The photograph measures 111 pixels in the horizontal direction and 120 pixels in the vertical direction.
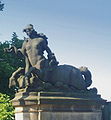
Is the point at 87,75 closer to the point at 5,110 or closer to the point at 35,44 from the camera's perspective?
the point at 35,44

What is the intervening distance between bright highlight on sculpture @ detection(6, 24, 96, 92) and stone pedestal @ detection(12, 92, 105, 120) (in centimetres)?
26

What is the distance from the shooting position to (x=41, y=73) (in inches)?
467

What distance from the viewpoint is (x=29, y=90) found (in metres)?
11.6

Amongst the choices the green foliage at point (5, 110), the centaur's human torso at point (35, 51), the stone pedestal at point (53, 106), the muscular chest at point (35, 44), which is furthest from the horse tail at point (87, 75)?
the green foliage at point (5, 110)

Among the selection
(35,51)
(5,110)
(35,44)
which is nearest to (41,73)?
(35,51)

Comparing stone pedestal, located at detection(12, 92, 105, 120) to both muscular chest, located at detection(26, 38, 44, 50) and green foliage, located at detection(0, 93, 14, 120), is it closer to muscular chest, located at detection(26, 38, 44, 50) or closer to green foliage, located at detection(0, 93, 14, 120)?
muscular chest, located at detection(26, 38, 44, 50)

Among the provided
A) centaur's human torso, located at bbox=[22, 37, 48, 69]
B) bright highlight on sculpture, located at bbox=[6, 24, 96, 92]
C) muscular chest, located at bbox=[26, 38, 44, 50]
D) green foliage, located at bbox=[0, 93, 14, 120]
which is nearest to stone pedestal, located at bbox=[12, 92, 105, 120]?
bright highlight on sculpture, located at bbox=[6, 24, 96, 92]

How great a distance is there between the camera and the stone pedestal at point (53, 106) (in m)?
11.4

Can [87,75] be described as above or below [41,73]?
above

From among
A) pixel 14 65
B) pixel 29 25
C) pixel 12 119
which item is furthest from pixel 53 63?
pixel 14 65

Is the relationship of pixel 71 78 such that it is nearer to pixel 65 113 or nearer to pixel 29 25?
pixel 65 113

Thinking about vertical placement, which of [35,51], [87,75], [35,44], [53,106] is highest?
[35,44]

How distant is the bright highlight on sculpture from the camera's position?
1177 centimetres

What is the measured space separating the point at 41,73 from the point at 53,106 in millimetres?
1064
